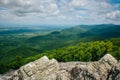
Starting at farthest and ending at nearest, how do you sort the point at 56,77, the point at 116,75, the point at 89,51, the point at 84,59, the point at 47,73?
the point at 89,51 < the point at 84,59 < the point at 47,73 < the point at 56,77 < the point at 116,75

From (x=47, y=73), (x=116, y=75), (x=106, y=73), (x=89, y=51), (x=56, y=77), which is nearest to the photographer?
(x=116, y=75)

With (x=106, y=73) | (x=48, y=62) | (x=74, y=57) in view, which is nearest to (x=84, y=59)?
(x=74, y=57)

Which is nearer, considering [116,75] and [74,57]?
[116,75]

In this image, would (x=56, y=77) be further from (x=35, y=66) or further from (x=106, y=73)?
(x=106, y=73)

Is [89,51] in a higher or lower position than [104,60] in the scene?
lower

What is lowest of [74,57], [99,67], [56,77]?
[74,57]

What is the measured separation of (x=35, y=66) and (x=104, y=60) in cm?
1845

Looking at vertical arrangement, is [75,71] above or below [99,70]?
below

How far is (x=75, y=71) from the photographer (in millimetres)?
51250

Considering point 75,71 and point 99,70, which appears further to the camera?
point 75,71

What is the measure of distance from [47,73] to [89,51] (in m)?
116

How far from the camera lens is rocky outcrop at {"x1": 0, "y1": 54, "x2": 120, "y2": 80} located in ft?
143

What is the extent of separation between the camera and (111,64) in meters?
45.6

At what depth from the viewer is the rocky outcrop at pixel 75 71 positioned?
43731 millimetres
